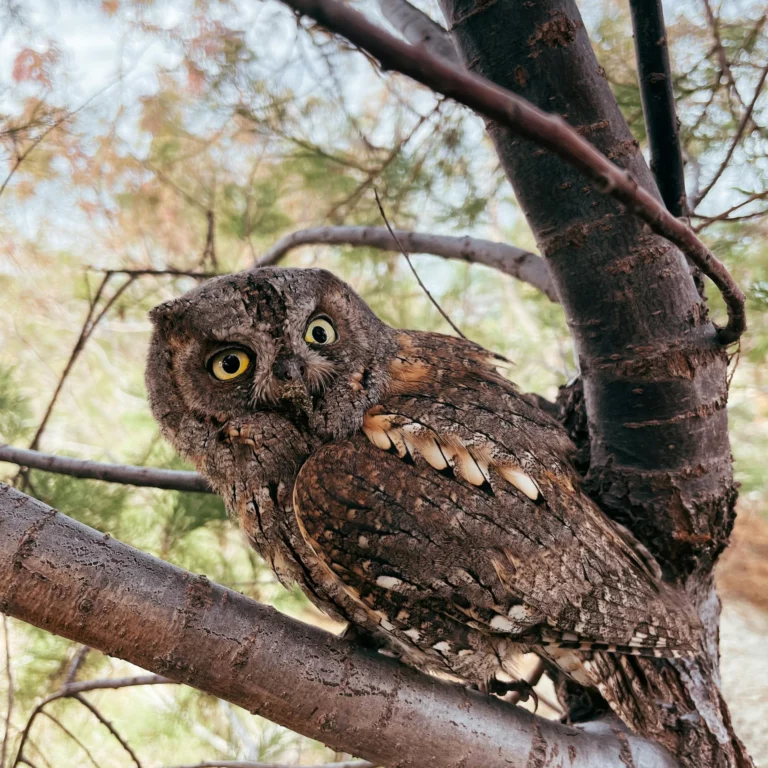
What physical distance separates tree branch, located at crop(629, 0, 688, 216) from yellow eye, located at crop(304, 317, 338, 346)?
35.2 inches

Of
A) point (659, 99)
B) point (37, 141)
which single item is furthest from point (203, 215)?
point (659, 99)

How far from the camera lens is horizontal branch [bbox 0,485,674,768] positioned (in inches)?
36.0

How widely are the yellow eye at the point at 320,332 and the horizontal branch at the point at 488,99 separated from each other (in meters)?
0.87

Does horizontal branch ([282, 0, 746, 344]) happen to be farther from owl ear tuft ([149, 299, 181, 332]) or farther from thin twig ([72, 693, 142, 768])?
thin twig ([72, 693, 142, 768])

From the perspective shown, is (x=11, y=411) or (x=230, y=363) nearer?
(x=230, y=363)

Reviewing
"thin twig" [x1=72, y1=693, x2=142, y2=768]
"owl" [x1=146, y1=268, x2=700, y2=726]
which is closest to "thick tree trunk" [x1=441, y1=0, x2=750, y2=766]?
"owl" [x1=146, y1=268, x2=700, y2=726]

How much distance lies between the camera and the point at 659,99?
1.45 m

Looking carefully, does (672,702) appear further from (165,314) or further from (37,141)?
(37,141)

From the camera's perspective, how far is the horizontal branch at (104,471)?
5.20ft

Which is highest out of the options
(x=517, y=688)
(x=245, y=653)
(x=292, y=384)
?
(x=292, y=384)

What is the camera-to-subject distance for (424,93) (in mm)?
2400

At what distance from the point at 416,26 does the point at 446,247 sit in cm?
68

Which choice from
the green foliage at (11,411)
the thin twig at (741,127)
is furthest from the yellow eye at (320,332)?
the green foliage at (11,411)

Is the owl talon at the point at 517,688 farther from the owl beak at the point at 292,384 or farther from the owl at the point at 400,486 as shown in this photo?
the owl beak at the point at 292,384
